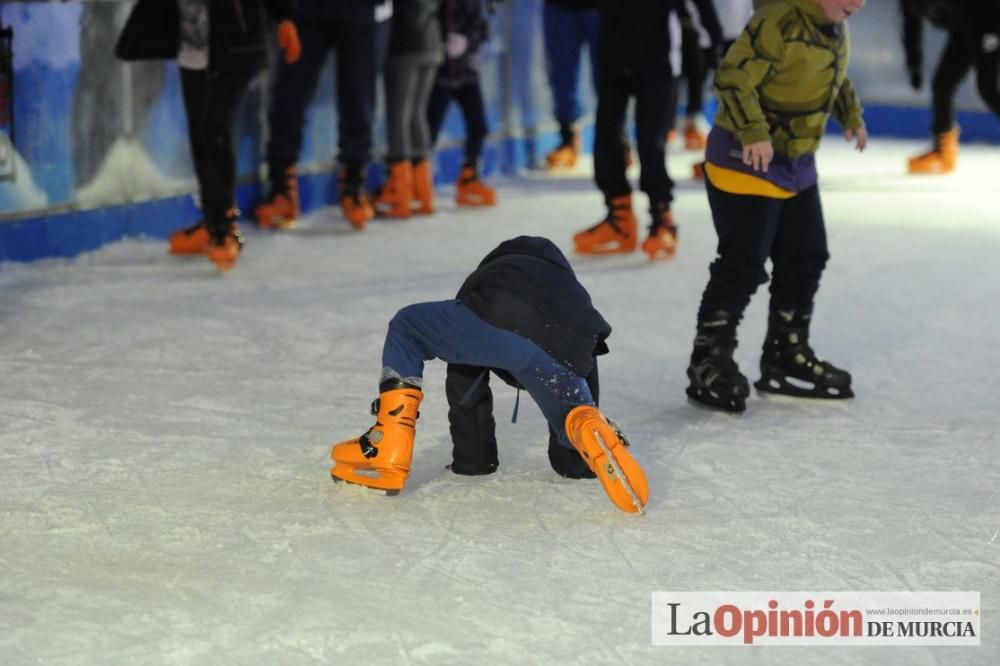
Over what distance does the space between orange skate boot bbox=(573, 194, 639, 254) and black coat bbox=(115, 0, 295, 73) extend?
138cm

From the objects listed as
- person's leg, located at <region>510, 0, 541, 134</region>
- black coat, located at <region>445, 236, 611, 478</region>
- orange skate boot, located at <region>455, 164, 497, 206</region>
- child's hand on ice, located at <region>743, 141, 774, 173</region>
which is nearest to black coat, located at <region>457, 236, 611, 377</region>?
black coat, located at <region>445, 236, 611, 478</region>

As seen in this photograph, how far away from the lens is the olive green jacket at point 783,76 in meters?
3.43

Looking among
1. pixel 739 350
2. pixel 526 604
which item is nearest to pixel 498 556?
pixel 526 604

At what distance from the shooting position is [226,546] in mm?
2580

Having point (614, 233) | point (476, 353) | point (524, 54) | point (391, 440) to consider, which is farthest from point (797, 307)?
point (524, 54)

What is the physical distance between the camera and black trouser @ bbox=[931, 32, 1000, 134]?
7.96 meters

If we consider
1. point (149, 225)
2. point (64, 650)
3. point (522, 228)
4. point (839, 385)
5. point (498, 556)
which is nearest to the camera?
point (64, 650)

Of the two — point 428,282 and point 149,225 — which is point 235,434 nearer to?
point 428,282

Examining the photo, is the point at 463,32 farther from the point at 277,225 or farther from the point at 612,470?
the point at 612,470

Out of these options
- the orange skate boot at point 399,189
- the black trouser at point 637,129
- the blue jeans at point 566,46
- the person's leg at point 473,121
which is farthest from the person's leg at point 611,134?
the blue jeans at point 566,46

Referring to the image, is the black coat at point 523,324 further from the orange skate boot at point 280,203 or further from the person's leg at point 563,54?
the person's leg at point 563,54

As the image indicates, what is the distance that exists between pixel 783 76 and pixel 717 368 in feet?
2.19

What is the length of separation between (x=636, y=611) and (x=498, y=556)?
1.03 feet

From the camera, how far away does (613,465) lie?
270 cm
